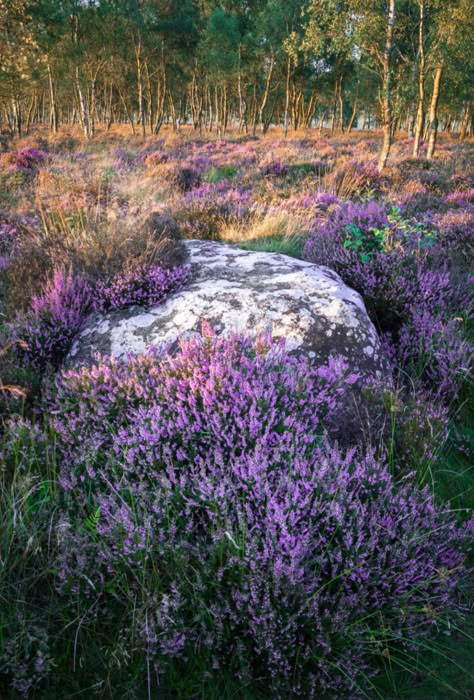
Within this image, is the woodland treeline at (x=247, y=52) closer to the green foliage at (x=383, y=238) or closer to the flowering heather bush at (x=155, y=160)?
the flowering heather bush at (x=155, y=160)

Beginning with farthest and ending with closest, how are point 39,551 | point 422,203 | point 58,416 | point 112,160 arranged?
point 112,160, point 422,203, point 58,416, point 39,551

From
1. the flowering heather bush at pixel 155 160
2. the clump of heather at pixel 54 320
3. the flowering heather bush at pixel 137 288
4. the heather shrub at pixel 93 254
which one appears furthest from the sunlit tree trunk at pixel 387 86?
the clump of heather at pixel 54 320

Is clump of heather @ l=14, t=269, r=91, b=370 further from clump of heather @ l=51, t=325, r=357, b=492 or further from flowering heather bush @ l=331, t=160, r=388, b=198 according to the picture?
flowering heather bush @ l=331, t=160, r=388, b=198

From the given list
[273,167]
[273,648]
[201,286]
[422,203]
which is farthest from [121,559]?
[273,167]

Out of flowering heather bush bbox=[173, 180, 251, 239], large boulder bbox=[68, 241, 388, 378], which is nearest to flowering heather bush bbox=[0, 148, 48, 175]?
flowering heather bush bbox=[173, 180, 251, 239]

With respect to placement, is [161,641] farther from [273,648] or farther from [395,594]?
[395,594]

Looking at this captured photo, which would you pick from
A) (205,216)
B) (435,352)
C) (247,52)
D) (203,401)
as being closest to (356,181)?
(205,216)

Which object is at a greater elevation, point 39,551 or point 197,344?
point 197,344

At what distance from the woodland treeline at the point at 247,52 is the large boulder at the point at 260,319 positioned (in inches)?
514

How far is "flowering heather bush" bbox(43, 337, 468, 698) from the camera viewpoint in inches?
61.7

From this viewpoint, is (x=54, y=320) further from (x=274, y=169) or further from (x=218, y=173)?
(x=218, y=173)

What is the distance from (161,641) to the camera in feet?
5.04

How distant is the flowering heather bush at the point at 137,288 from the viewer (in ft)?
12.0

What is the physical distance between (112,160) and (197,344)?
14944 millimetres
